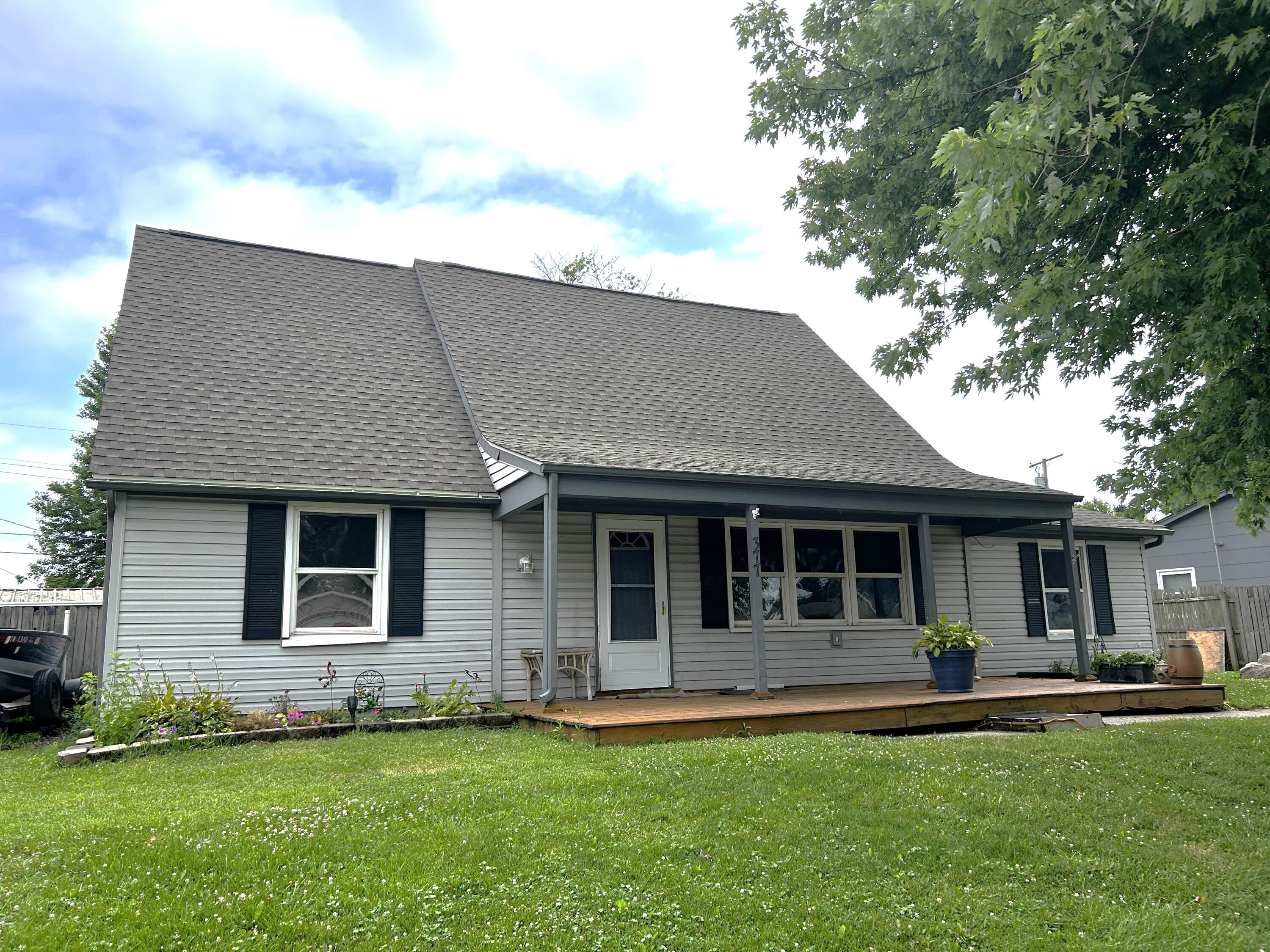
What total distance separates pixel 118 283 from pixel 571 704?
33.5ft

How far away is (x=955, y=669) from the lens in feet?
33.8

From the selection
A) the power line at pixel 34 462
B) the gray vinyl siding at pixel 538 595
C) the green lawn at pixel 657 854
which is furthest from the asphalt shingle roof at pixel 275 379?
the power line at pixel 34 462

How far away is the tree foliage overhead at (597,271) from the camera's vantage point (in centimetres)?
2814

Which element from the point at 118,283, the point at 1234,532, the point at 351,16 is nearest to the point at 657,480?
the point at 351,16

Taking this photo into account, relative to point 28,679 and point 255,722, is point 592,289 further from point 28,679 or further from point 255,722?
point 28,679

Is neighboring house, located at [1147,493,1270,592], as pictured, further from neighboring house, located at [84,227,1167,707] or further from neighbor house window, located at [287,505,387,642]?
neighbor house window, located at [287,505,387,642]

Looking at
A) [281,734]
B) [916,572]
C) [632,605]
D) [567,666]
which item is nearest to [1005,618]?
[916,572]

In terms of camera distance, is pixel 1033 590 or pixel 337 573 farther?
pixel 1033 590

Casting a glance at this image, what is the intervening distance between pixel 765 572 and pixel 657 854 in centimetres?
782

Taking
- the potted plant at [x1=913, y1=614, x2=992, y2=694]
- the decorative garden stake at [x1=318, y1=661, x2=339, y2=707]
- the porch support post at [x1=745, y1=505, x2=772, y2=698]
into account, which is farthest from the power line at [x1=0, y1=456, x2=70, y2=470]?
the potted plant at [x1=913, y1=614, x2=992, y2=694]

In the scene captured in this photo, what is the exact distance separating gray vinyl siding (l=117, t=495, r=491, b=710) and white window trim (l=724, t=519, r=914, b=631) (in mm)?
4023

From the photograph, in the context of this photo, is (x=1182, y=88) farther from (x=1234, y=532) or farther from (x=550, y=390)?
(x=1234, y=532)

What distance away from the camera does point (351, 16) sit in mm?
10305

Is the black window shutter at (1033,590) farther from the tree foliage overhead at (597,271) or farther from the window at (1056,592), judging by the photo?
the tree foliage overhead at (597,271)
